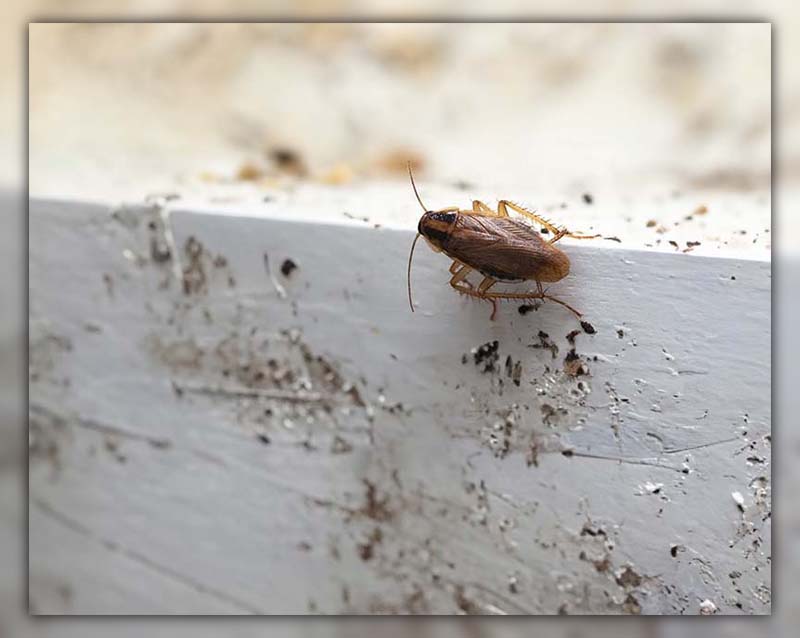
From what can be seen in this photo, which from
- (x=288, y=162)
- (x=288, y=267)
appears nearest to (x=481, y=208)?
(x=288, y=267)

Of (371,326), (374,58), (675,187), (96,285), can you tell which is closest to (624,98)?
(675,187)

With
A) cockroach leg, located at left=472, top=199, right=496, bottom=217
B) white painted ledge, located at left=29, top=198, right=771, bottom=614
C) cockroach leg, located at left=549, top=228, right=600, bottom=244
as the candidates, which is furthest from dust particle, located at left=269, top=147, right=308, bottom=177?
cockroach leg, located at left=549, top=228, right=600, bottom=244

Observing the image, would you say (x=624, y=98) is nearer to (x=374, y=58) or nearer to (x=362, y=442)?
(x=374, y=58)

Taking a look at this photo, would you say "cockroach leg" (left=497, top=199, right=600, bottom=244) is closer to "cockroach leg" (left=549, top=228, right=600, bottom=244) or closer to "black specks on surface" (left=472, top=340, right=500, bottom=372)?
"cockroach leg" (left=549, top=228, right=600, bottom=244)

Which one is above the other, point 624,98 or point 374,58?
point 374,58

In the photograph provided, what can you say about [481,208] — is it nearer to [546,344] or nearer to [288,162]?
[546,344]
